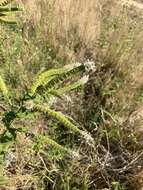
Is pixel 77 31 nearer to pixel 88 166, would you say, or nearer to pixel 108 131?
pixel 108 131

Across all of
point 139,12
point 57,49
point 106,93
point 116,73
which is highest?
point 139,12

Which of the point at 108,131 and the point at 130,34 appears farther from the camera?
the point at 130,34

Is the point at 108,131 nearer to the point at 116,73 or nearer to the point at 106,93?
the point at 106,93

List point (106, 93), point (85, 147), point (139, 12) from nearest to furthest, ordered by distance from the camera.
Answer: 1. point (85, 147)
2. point (106, 93)
3. point (139, 12)

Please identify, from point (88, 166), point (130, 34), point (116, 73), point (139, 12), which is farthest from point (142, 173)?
point (139, 12)

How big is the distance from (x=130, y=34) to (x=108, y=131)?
3.49ft

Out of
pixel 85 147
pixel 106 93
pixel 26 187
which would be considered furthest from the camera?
pixel 106 93

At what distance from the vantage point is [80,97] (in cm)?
311

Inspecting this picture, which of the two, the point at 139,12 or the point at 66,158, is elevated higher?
the point at 139,12

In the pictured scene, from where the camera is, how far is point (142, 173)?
2.59 metres

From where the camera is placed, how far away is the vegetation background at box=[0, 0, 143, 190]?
8.30ft

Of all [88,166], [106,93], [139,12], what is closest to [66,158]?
[88,166]

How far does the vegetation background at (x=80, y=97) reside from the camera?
2529 millimetres

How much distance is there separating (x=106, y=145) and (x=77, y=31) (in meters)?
1.31
